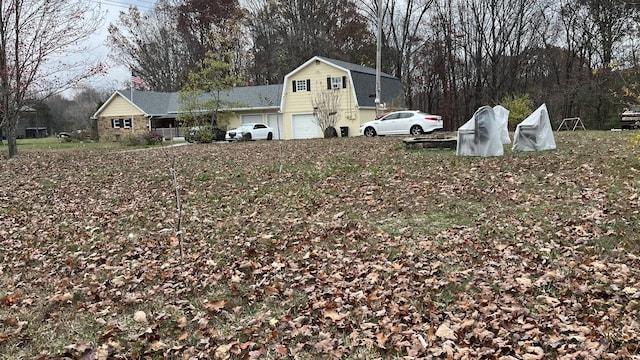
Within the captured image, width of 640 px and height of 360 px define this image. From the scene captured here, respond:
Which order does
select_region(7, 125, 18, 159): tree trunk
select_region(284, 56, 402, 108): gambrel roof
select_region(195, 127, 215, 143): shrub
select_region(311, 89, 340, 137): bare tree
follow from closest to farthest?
select_region(7, 125, 18, 159): tree trunk < select_region(311, 89, 340, 137): bare tree < select_region(195, 127, 215, 143): shrub < select_region(284, 56, 402, 108): gambrel roof

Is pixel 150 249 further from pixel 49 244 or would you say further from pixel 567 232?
pixel 567 232

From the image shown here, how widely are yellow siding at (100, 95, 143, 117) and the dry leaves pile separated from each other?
28377mm

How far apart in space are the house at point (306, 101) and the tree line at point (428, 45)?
106 inches

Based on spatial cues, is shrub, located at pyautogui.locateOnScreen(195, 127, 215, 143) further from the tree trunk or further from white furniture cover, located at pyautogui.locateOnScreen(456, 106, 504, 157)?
white furniture cover, located at pyautogui.locateOnScreen(456, 106, 504, 157)

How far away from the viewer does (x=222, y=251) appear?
532 centimetres

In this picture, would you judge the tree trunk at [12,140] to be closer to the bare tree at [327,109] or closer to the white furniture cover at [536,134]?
the bare tree at [327,109]

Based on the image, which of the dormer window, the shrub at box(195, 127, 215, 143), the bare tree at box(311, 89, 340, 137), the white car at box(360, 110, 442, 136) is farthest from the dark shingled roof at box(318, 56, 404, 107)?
the shrub at box(195, 127, 215, 143)

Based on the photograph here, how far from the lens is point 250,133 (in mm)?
27047

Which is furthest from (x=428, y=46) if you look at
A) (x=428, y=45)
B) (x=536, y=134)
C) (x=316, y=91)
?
(x=536, y=134)

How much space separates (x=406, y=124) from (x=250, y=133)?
10.8 m

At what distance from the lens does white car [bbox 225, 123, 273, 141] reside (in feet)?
87.0

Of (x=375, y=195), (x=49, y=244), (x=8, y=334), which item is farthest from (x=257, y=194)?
(x=8, y=334)

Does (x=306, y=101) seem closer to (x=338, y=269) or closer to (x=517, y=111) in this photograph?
(x=517, y=111)

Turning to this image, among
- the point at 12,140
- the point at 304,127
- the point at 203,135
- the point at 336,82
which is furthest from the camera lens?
the point at 304,127
